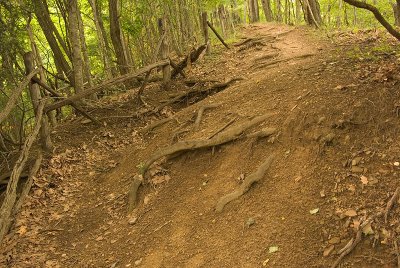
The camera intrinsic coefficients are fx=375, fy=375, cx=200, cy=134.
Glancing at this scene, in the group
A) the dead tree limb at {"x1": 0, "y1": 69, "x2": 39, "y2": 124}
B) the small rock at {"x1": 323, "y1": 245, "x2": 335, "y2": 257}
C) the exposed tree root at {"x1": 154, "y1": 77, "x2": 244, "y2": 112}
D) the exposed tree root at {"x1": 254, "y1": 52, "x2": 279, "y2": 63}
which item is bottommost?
the small rock at {"x1": 323, "y1": 245, "x2": 335, "y2": 257}

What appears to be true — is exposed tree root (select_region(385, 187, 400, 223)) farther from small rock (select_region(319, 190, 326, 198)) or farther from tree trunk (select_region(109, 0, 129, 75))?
tree trunk (select_region(109, 0, 129, 75))

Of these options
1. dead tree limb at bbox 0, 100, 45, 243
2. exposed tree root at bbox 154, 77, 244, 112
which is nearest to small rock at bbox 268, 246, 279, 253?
dead tree limb at bbox 0, 100, 45, 243

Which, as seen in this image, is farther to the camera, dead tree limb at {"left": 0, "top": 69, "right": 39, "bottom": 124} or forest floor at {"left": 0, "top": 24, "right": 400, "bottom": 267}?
dead tree limb at {"left": 0, "top": 69, "right": 39, "bottom": 124}

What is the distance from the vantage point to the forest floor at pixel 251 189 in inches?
164

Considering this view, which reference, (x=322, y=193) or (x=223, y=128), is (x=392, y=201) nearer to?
(x=322, y=193)

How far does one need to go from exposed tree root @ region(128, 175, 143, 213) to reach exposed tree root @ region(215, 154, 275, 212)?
163 cm

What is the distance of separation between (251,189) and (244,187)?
0.10 m

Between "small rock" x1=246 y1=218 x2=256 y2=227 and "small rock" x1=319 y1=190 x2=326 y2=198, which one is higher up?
"small rock" x1=319 y1=190 x2=326 y2=198

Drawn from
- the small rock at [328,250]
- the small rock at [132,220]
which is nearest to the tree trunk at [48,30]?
the small rock at [132,220]

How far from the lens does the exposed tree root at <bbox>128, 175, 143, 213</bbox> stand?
19.8ft

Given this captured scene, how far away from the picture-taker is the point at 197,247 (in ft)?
15.4

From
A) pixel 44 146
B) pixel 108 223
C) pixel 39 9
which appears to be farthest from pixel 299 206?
pixel 39 9

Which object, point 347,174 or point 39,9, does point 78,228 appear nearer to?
point 347,174

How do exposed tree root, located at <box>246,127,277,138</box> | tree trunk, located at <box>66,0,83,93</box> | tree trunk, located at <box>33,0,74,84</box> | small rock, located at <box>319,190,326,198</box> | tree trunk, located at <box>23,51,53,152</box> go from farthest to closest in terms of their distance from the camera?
tree trunk, located at <box>33,0,74,84</box>
tree trunk, located at <box>66,0,83,93</box>
tree trunk, located at <box>23,51,53,152</box>
exposed tree root, located at <box>246,127,277,138</box>
small rock, located at <box>319,190,326,198</box>
